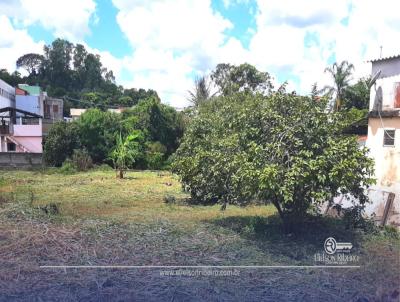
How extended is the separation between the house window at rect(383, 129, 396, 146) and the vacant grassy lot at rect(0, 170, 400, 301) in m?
5.60

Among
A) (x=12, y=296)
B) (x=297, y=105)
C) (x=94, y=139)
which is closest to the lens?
(x=12, y=296)

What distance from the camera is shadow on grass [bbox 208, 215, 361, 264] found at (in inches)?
262

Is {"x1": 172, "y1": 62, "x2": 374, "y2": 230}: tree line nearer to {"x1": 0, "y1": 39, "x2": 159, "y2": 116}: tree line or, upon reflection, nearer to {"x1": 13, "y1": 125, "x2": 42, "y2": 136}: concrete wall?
{"x1": 0, "y1": 39, "x2": 159, "y2": 116}: tree line

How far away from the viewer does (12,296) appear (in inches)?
197

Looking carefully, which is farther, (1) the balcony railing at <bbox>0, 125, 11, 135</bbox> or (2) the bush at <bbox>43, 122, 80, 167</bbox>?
(1) the balcony railing at <bbox>0, 125, 11, 135</bbox>

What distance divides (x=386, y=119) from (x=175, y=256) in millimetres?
8910

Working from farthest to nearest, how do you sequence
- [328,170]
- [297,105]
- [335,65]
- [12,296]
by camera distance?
1. [335,65]
2. [297,105]
3. [328,170]
4. [12,296]

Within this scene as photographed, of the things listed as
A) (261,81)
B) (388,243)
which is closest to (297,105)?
(388,243)

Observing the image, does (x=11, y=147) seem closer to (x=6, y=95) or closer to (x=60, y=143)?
(x=60, y=143)

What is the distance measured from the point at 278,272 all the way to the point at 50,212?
449cm

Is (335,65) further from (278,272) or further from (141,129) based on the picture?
(278,272)

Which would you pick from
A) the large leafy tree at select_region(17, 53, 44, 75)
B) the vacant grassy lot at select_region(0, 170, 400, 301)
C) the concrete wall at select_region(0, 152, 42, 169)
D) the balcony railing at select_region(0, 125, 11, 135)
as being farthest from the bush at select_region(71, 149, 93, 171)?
the vacant grassy lot at select_region(0, 170, 400, 301)

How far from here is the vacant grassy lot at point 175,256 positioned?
5.22 metres

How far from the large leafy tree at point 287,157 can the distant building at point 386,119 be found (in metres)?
5.07
